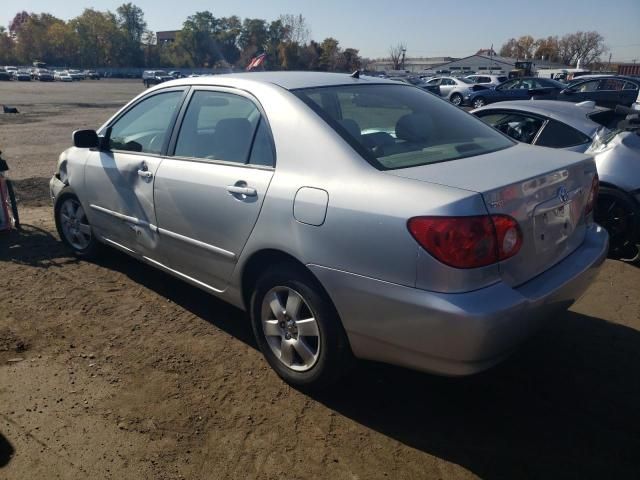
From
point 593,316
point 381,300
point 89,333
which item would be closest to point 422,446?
point 381,300

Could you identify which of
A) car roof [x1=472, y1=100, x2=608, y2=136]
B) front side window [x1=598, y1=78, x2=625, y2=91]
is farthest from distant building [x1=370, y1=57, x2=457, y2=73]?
car roof [x1=472, y1=100, x2=608, y2=136]

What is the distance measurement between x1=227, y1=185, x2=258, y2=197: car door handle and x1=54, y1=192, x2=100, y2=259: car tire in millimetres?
2192

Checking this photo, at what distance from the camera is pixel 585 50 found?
116 meters

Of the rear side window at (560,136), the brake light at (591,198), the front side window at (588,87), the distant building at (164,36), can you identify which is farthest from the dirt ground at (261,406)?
the distant building at (164,36)

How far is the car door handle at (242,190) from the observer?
113 inches

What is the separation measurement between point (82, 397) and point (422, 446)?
6.11ft

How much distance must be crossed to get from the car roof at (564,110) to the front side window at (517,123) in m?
0.08

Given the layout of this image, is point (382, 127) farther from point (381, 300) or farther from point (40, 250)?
point (40, 250)

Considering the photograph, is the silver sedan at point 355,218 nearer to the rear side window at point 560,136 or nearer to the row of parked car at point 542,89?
the rear side window at point 560,136

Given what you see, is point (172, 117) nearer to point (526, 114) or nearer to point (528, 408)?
point (528, 408)

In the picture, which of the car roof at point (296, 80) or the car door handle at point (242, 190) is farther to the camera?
the car roof at point (296, 80)

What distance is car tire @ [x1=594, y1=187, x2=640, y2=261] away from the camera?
4789mm

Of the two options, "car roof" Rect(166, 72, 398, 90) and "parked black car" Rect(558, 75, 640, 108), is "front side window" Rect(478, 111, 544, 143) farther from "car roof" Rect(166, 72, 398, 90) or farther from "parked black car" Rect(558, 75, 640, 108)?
"parked black car" Rect(558, 75, 640, 108)

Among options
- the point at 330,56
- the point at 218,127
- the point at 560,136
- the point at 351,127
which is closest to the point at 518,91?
the point at 560,136
